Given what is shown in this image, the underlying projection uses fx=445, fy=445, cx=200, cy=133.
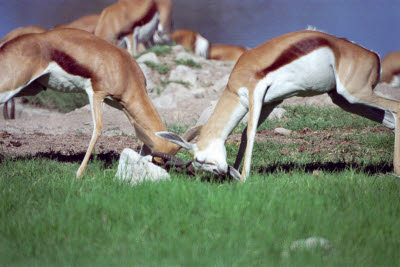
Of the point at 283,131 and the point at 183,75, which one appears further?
the point at 183,75

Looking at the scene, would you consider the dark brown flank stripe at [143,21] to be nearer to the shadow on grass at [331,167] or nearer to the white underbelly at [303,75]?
the shadow on grass at [331,167]

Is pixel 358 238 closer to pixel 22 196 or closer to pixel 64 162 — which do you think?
pixel 22 196

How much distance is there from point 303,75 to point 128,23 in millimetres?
11092

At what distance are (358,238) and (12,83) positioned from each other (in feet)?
12.5

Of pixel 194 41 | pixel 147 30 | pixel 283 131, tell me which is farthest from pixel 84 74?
pixel 194 41

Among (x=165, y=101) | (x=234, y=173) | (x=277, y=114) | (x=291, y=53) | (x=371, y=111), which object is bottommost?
(x=165, y=101)

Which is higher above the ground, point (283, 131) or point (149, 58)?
point (149, 58)

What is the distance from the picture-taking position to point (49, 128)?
387 inches

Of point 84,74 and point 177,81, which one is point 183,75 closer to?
point 177,81

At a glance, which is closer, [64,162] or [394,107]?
[394,107]

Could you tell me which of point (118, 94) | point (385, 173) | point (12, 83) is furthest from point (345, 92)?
point (12, 83)

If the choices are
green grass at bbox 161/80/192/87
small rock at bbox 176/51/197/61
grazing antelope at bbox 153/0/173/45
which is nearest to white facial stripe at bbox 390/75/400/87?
small rock at bbox 176/51/197/61

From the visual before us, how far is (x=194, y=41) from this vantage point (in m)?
21.8

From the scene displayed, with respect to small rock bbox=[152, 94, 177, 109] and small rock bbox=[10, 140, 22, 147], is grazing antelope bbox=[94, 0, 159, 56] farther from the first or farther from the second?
small rock bbox=[10, 140, 22, 147]
